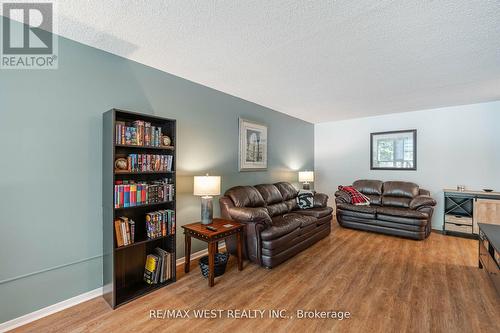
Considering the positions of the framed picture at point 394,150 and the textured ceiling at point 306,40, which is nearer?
the textured ceiling at point 306,40

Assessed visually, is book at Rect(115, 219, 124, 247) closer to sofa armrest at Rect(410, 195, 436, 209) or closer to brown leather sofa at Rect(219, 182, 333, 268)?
brown leather sofa at Rect(219, 182, 333, 268)

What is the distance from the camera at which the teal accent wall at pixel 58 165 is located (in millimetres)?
1786

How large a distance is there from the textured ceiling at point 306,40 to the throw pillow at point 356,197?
2172 millimetres

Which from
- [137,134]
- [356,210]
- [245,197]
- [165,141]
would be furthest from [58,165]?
[356,210]

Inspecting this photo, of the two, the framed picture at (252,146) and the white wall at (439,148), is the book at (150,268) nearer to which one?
the framed picture at (252,146)

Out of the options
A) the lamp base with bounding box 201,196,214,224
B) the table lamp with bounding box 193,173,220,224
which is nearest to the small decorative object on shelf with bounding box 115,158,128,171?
the table lamp with bounding box 193,173,220,224

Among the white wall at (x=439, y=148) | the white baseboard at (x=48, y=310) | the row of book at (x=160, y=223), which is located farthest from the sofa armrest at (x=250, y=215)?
the white wall at (x=439, y=148)

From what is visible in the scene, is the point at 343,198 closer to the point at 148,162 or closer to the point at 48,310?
the point at 148,162

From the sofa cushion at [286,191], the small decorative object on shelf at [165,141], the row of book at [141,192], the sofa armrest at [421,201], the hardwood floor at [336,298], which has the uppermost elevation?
the small decorative object on shelf at [165,141]

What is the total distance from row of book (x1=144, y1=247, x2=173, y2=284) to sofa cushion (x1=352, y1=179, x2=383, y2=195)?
4.28 meters

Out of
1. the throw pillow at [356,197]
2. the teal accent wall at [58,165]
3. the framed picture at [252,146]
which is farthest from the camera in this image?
the throw pillow at [356,197]

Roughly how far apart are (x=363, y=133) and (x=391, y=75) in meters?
2.75

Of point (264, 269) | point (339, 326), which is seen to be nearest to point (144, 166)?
point (264, 269)

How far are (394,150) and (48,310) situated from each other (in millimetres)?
6157
